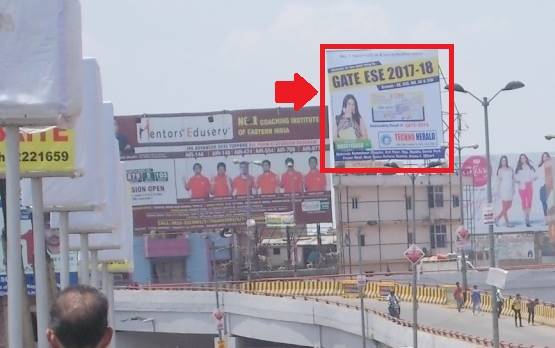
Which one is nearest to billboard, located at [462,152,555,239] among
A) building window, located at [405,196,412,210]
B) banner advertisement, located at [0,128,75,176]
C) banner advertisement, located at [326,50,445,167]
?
building window, located at [405,196,412,210]

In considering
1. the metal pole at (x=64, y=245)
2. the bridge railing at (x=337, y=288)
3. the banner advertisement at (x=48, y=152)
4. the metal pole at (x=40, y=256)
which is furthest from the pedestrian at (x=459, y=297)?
the banner advertisement at (x=48, y=152)

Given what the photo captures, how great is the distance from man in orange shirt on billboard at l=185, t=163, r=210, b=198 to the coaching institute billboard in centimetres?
5

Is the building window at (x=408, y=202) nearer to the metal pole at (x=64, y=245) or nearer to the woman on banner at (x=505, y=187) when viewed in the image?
the woman on banner at (x=505, y=187)

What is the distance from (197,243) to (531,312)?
101 feet

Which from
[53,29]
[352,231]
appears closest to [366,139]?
[352,231]

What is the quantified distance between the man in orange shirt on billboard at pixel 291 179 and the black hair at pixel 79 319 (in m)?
61.0

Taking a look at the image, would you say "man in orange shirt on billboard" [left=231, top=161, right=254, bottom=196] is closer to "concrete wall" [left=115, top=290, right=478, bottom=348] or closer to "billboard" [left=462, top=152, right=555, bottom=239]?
"concrete wall" [left=115, top=290, right=478, bottom=348]

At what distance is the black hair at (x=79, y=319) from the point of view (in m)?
4.40

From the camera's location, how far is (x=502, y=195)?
257 feet

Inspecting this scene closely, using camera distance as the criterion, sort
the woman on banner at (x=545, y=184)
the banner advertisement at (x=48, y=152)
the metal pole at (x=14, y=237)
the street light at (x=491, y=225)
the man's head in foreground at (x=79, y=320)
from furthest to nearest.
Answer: the woman on banner at (x=545, y=184), the street light at (x=491, y=225), the banner advertisement at (x=48, y=152), the metal pole at (x=14, y=237), the man's head in foreground at (x=79, y=320)

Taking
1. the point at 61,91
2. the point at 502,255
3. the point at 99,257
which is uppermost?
the point at 61,91

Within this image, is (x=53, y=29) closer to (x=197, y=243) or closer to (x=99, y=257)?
(x=99, y=257)

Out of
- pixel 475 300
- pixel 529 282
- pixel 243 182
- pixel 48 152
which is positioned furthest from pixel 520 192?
pixel 48 152

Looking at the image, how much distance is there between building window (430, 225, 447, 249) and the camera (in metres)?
73.6
